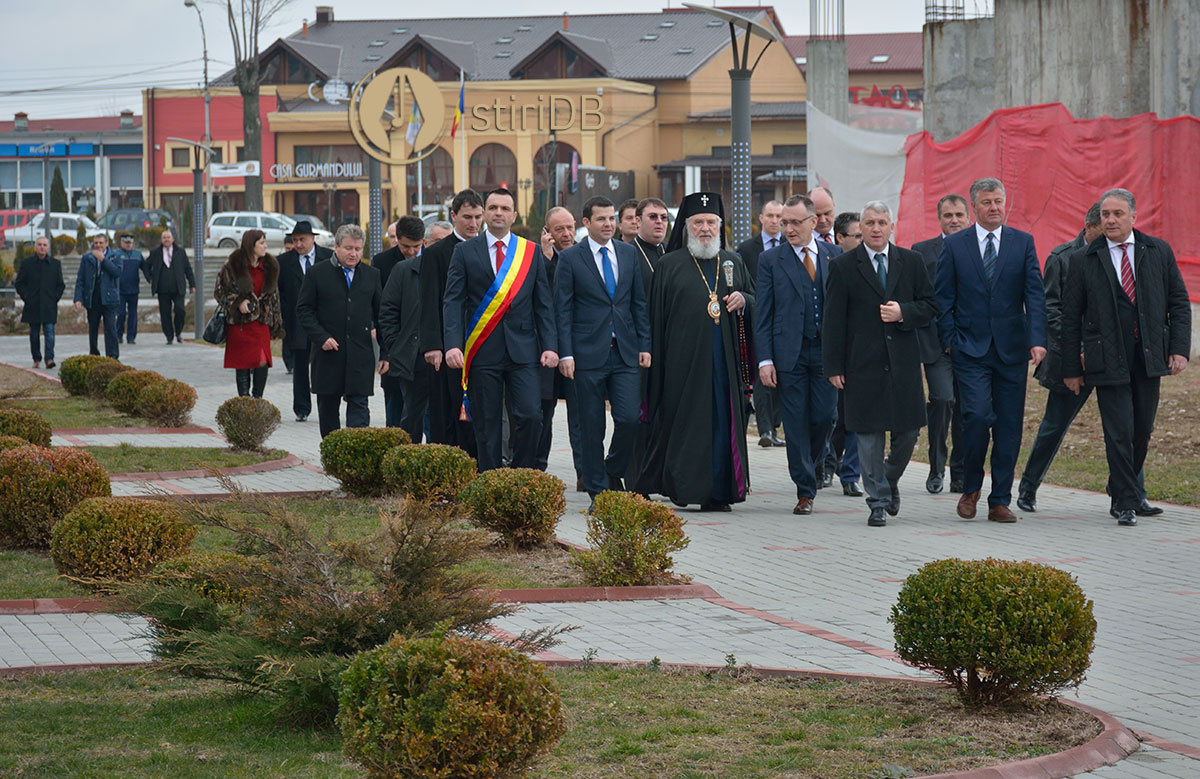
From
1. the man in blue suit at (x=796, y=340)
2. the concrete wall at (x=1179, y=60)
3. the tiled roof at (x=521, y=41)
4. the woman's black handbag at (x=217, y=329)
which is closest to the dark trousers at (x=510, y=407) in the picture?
the man in blue suit at (x=796, y=340)

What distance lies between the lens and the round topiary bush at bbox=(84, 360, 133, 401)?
58.1ft

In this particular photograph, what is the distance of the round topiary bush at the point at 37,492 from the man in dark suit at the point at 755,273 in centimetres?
567

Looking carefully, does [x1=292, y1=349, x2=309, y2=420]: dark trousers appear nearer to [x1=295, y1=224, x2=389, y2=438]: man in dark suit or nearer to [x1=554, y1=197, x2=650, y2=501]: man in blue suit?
[x1=295, y1=224, x2=389, y2=438]: man in dark suit

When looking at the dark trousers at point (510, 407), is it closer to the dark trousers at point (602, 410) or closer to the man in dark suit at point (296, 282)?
the dark trousers at point (602, 410)

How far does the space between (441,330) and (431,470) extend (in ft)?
5.15

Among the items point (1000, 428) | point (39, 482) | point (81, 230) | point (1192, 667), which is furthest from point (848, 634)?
point (81, 230)

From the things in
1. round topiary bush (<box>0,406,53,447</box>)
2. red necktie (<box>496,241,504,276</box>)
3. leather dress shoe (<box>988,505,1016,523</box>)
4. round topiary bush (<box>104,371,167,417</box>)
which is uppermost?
red necktie (<box>496,241,504,276</box>)

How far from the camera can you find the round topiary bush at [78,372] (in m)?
18.3

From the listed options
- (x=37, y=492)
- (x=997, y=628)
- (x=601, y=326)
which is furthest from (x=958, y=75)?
(x=997, y=628)

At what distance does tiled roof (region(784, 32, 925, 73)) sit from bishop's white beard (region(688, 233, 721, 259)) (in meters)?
71.2

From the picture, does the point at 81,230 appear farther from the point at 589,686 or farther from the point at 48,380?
the point at 589,686

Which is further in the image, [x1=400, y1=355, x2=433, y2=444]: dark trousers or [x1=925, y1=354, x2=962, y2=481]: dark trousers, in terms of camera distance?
[x1=400, y1=355, x2=433, y2=444]: dark trousers

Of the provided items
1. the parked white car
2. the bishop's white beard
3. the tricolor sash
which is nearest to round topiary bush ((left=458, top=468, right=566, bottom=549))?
the tricolor sash

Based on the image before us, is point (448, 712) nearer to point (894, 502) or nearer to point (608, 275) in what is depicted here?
point (608, 275)
